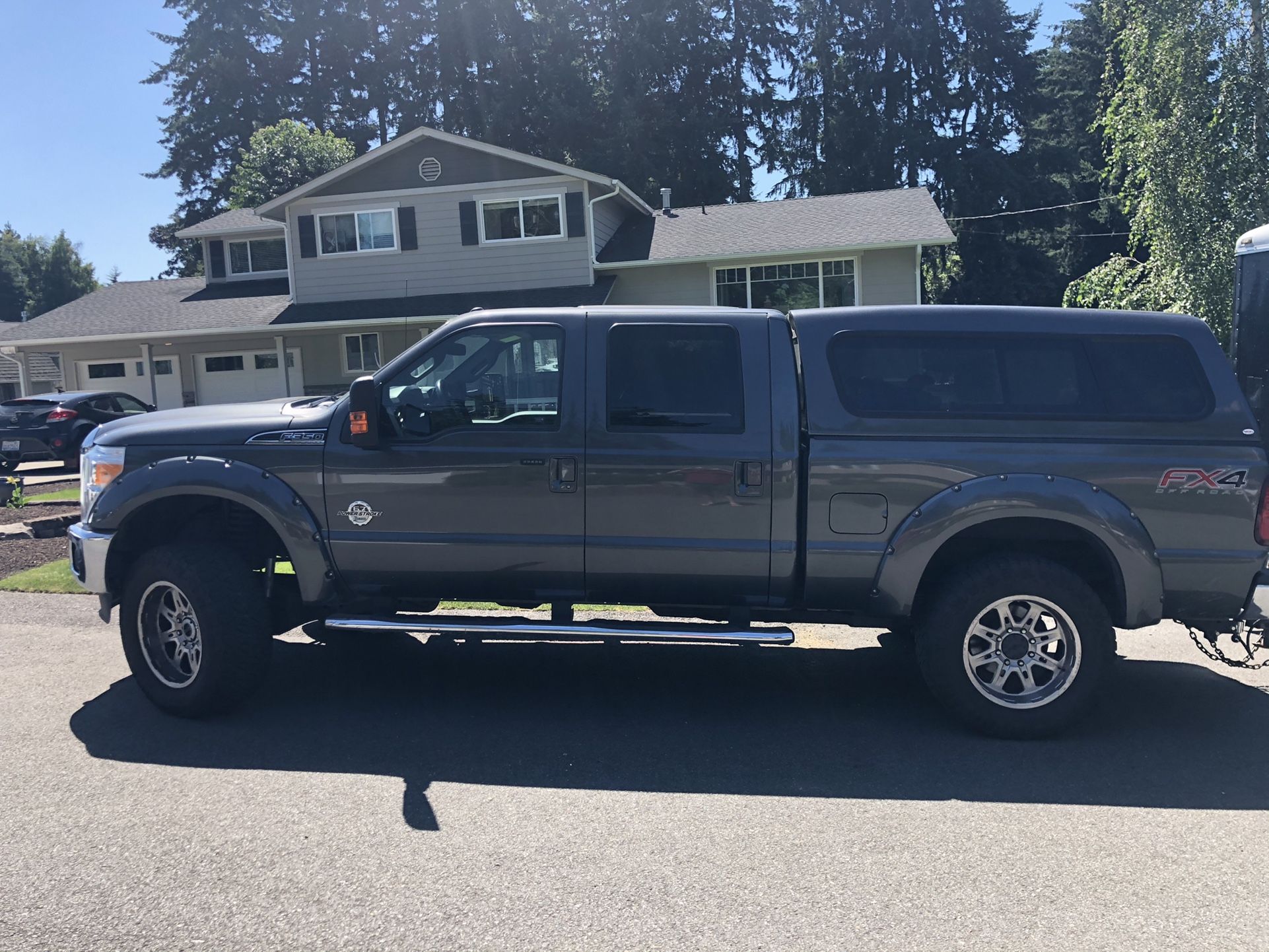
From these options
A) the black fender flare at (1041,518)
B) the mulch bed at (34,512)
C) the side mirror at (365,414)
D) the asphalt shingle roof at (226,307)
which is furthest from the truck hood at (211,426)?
the asphalt shingle roof at (226,307)

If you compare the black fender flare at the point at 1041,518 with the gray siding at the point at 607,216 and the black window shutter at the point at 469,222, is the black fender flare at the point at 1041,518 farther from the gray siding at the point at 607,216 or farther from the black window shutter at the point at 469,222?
the black window shutter at the point at 469,222

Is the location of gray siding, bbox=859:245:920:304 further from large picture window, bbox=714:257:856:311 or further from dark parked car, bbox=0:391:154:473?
dark parked car, bbox=0:391:154:473

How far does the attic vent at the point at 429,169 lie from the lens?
71.4 feet

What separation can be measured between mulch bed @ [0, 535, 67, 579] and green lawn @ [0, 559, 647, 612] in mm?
200

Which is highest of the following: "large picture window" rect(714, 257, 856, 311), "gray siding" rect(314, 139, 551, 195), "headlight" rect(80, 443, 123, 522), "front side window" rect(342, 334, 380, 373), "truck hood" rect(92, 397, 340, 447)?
"gray siding" rect(314, 139, 551, 195)

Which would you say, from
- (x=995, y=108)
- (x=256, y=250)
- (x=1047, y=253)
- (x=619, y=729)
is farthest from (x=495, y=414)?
(x=995, y=108)

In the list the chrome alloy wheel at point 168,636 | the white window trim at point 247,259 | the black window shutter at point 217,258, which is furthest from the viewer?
the black window shutter at point 217,258

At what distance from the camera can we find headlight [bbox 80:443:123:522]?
17.6 ft

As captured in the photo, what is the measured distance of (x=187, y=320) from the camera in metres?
23.1

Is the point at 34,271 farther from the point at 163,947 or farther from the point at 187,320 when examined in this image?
the point at 163,947

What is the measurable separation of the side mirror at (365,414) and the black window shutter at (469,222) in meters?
17.3

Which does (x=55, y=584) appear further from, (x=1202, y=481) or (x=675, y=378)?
(x=1202, y=481)

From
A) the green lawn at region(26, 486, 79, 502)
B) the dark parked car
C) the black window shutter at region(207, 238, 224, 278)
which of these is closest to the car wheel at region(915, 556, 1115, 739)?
the green lawn at region(26, 486, 79, 502)

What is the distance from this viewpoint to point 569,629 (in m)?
5.11
